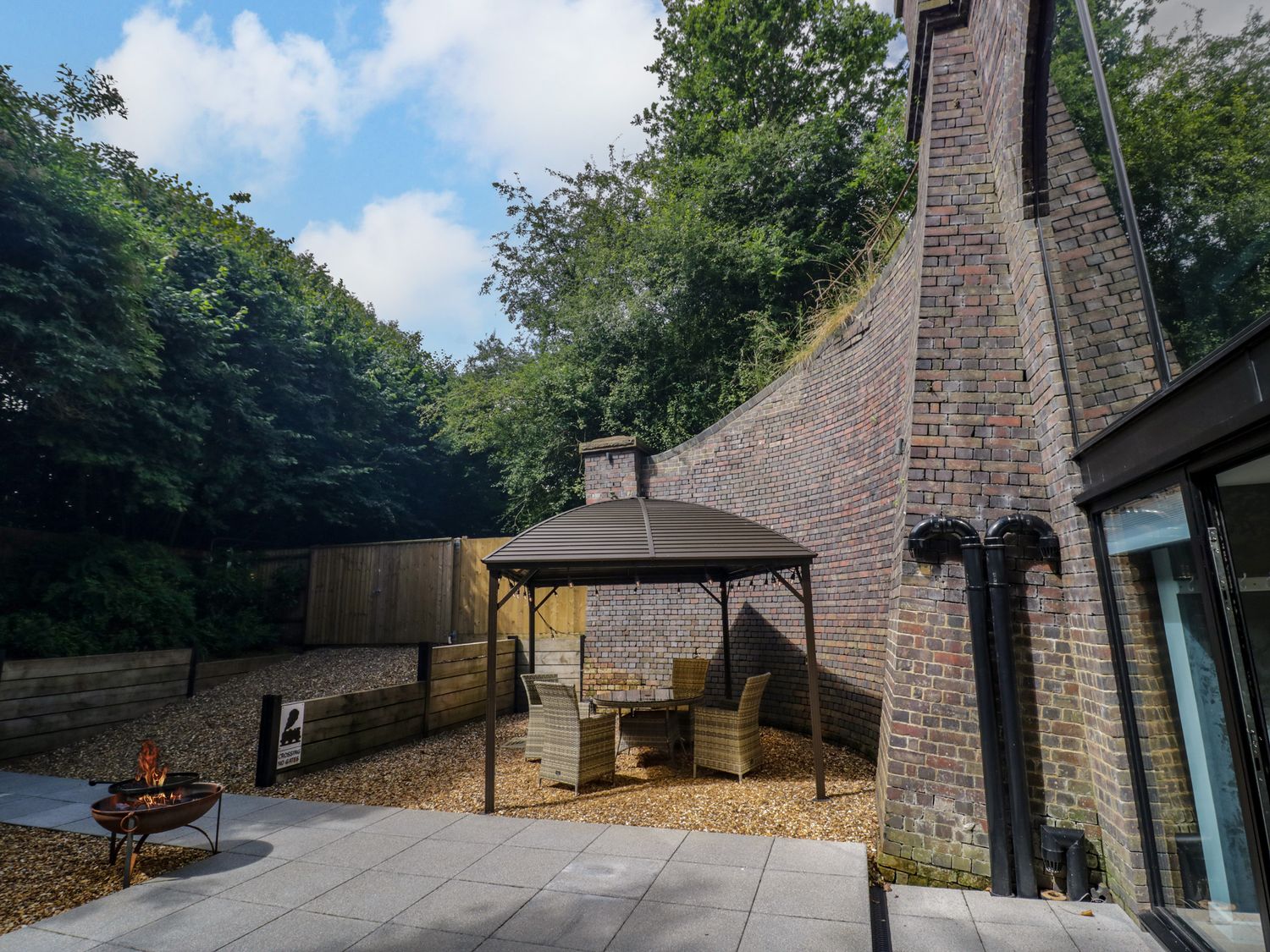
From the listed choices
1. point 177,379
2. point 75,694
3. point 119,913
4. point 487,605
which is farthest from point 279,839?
point 177,379

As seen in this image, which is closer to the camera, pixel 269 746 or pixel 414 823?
pixel 414 823

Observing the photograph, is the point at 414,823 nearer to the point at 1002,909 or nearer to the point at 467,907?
the point at 467,907

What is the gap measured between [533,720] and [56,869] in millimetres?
3571

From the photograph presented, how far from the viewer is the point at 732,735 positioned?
19.6 ft

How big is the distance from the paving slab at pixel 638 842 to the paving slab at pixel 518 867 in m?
0.27

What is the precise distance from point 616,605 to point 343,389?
10675mm

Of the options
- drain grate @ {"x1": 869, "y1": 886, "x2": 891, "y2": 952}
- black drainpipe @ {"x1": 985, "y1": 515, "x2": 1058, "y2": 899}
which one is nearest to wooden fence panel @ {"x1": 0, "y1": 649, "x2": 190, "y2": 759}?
drain grate @ {"x1": 869, "y1": 886, "x2": 891, "y2": 952}

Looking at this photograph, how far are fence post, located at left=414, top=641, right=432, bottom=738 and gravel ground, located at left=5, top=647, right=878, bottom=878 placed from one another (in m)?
0.29

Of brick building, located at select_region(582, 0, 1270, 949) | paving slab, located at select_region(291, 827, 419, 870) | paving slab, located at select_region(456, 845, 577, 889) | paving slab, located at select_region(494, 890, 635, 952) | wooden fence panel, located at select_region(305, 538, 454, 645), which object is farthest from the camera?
wooden fence panel, located at select_region(305, 538, 454, 645)

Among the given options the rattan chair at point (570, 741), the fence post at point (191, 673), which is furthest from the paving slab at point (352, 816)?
the fence post at point (191, 673)

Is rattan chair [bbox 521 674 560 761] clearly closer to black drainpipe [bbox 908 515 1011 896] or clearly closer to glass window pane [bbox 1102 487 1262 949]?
black drainpipe [bbox 908 515 1011 896]

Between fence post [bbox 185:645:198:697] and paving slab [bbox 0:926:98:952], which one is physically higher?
fence post [bbox 185:645:198:697]

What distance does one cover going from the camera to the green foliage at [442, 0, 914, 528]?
12.9m

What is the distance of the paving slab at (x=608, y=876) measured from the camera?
375 cm
